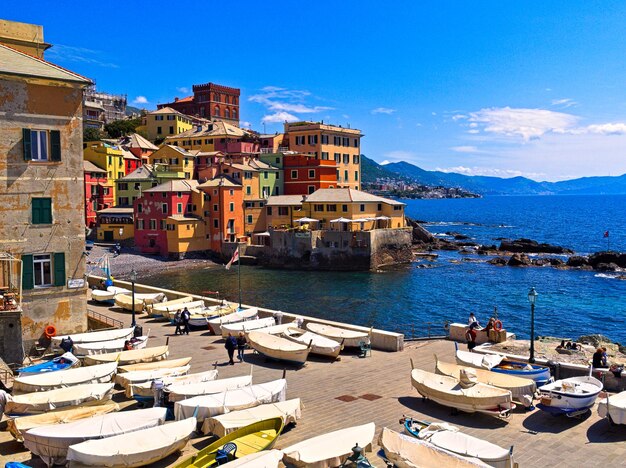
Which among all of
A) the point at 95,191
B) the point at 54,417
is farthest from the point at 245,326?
the point at 95,191

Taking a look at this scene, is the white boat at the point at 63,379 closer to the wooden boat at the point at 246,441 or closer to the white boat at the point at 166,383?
the white boat at the point at 166,383

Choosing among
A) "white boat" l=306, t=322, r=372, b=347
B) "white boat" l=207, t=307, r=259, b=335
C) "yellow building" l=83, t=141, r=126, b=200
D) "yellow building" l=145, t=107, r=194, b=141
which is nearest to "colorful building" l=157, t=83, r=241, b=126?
"yellow building" l=145, t=107, r=194, b=141

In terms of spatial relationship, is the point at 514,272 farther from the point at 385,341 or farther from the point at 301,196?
the point at 385,341

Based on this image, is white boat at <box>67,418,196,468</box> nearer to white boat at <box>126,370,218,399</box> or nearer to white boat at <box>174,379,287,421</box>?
white boat at <box>174,379,287,421</box>

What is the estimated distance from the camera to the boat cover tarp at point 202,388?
1580cm

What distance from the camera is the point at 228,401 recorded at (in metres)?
15.3

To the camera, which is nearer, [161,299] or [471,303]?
[161,299]

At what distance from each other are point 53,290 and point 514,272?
59.9m

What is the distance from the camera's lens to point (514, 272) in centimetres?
7188

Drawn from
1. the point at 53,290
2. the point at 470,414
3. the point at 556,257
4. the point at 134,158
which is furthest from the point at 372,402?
the point at 134,158

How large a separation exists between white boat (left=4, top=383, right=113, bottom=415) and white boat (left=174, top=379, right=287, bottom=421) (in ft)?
9.93

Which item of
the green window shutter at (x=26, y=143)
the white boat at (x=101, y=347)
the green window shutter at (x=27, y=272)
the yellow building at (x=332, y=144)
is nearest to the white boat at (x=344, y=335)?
the white boat at (x=101, y=347)

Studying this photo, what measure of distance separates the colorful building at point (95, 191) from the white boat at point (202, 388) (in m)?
77.3

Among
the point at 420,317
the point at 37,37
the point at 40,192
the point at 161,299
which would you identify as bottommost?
the point at 420,317
